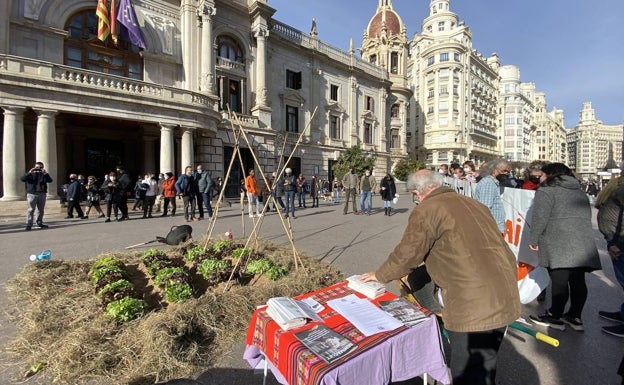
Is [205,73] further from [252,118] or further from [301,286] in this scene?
[301,286]

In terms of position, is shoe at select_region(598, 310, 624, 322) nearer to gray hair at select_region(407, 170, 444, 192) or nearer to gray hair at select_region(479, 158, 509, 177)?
gray hair at select_region(479, 158, 509, 177)

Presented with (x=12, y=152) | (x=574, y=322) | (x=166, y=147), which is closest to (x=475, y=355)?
(x=574, y=322)

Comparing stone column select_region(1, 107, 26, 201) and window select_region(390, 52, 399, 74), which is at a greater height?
window select_region(390, 52, 399, 74)

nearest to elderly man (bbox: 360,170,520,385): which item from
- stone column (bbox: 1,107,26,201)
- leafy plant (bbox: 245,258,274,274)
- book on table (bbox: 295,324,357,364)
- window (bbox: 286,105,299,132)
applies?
book on table (bbox: 295,324,357,364)

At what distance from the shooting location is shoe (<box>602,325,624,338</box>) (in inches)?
129

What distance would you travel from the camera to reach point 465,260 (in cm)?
197

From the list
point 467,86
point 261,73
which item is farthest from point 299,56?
point 467,86

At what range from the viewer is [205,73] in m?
19.4

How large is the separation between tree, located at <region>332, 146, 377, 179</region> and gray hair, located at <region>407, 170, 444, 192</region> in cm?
2438

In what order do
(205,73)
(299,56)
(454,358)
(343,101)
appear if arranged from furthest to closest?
(343,101) → (299,56) → (205,73) → (454,358)

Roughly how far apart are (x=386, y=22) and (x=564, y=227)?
4880 centimetres

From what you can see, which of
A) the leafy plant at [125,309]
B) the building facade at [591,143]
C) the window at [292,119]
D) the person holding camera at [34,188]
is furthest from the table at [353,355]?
the building facade at [591,143]

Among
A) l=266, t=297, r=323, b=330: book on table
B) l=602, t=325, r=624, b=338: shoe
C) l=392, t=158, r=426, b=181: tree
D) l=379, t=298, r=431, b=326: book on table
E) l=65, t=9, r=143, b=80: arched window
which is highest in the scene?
l=65, t=9, r=143, b=80: arched window

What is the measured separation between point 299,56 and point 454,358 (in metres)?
28.4
